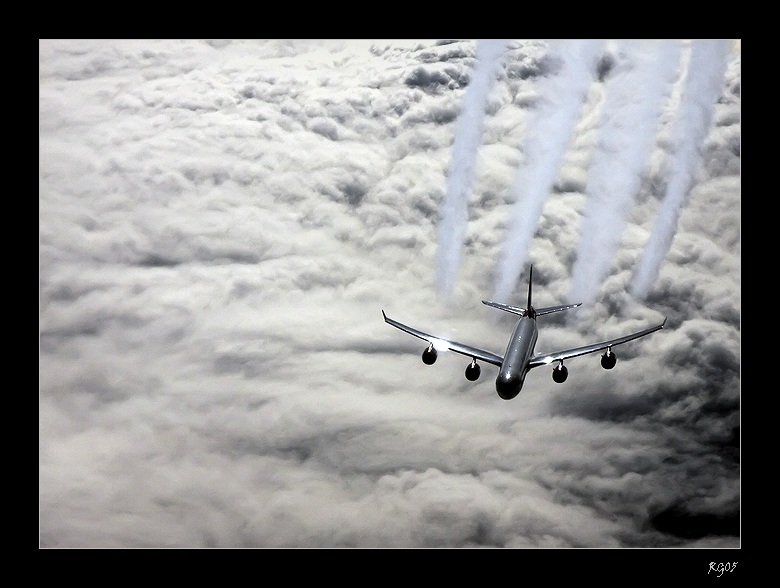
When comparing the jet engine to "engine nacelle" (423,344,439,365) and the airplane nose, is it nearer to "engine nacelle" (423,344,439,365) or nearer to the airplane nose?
the airplane nose

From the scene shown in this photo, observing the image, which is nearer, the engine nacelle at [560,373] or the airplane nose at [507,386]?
the airplane nose at [507,386]

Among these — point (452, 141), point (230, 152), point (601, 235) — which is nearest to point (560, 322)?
point (601, 235)

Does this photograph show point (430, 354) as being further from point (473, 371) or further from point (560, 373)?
point (560, 373)

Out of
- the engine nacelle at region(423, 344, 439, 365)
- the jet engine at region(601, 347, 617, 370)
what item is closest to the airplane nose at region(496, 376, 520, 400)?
the engine nacelle at region(423, 344, 439, 365)

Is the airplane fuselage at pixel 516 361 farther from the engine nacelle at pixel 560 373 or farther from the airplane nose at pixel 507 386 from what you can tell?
the engine nacelle at pixel 560 373

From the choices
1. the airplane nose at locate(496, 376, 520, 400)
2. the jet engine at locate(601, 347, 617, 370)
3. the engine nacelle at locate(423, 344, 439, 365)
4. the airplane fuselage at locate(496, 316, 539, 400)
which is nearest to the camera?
the airplane nose at locate(496, 376, 520, 400)

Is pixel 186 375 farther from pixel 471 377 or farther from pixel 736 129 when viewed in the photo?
pixel 736 129

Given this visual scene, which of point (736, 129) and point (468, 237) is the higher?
point (736, 129)

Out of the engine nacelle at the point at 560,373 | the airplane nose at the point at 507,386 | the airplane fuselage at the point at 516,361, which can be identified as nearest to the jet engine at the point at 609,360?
the engine nacelle at the point at 560,373
